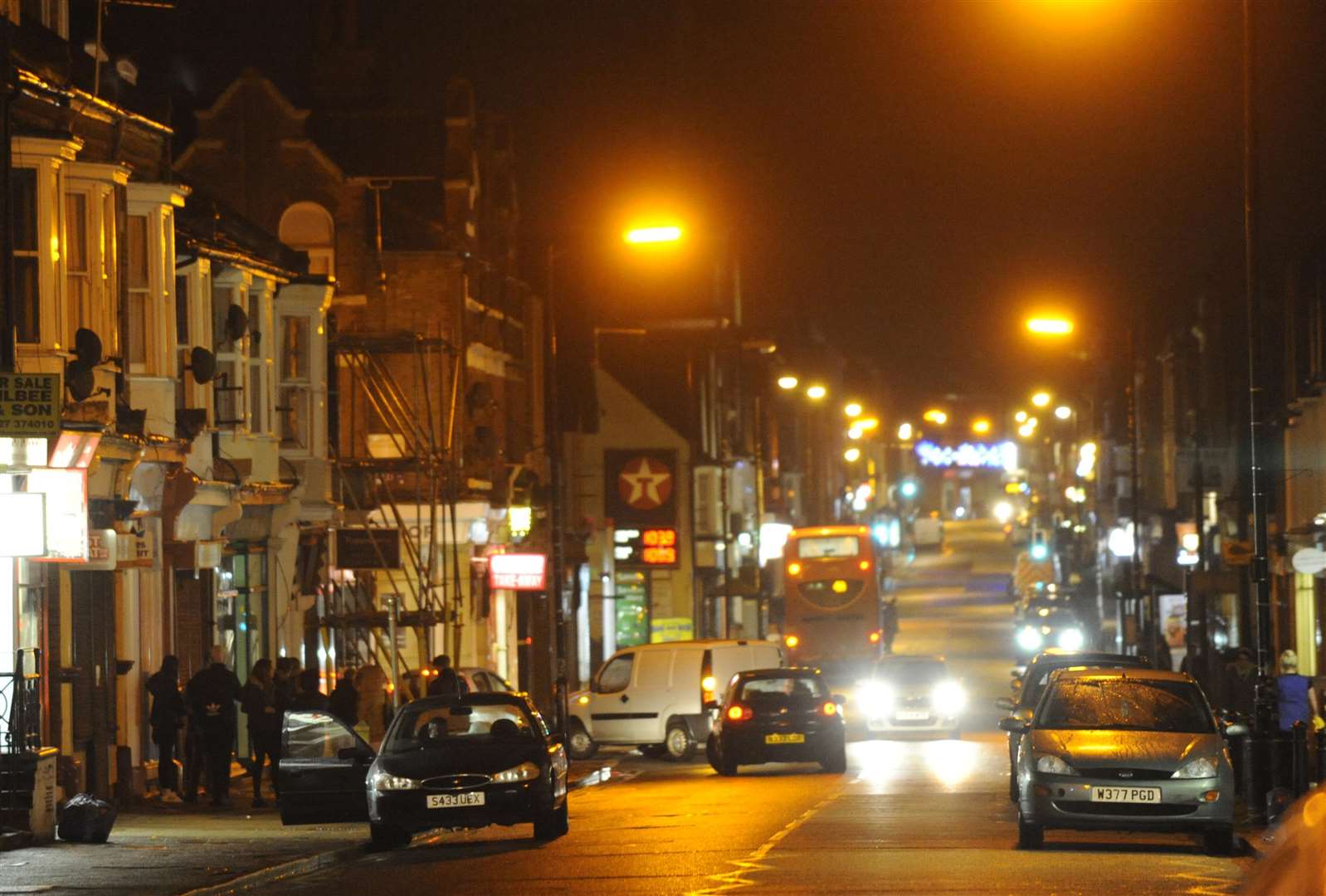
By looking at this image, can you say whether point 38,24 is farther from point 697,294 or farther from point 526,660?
point 697,294

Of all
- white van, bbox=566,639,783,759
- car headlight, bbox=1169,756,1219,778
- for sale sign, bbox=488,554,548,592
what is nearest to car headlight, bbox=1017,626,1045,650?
for sale sign, bbox=488,554,548,592

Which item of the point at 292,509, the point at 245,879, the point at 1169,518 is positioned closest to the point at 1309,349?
the point at 292,509

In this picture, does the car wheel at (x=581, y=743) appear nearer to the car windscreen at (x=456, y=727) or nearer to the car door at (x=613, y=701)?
the car door at (x=613, y=701)

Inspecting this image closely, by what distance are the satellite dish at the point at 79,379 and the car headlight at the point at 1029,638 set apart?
5311 cm

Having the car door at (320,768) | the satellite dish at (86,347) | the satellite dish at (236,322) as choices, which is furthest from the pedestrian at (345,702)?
the satellite dish at (86,347)

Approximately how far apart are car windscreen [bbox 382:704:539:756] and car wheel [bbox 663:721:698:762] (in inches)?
598

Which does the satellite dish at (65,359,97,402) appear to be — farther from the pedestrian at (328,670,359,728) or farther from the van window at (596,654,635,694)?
the van window at (596,654,635,694)

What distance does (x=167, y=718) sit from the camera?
84.2 ft

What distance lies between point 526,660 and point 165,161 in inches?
1061

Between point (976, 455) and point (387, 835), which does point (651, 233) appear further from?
point (976, 455)

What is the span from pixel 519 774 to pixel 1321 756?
28.8 feet

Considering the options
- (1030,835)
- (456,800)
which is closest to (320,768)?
(456,800)

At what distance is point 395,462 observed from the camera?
131 feet

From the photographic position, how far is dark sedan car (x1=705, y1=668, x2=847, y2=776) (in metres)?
30.5
